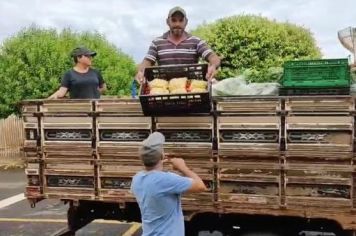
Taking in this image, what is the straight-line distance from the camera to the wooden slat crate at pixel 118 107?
5.37 metres

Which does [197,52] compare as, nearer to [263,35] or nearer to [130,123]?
[130,123]

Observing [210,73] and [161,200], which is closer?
[161,200]

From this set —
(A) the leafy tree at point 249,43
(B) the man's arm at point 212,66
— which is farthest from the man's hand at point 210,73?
(A) the leafy tree at point 249,43

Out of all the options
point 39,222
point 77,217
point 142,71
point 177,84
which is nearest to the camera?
point 177,84

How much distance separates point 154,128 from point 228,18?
11802 millimetres

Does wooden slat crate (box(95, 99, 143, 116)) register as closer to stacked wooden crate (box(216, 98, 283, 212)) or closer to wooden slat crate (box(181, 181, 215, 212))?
stacked wooden crate (box(216, 98, 283, 212))

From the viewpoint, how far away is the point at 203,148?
17.0 feet

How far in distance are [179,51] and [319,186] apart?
2.16 m

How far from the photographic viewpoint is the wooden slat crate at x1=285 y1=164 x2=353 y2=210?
4.81 meters

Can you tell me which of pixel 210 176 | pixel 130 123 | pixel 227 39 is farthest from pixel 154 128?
pixel 227 39

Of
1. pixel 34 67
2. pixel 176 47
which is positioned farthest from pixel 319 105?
pixel 34 67

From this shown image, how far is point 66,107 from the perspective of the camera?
5.64 metres

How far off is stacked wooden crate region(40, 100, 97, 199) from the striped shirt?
1.05 meters

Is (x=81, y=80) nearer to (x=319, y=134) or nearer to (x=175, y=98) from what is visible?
(x=175, y=98)
